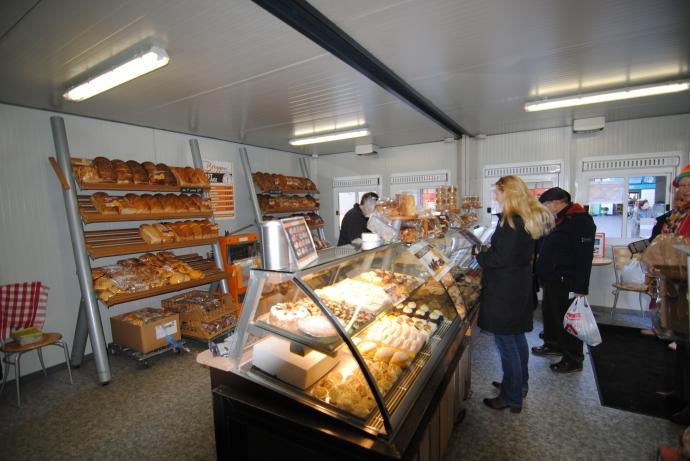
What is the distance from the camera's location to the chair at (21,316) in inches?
127

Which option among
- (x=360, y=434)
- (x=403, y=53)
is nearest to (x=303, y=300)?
(x=360, y=434)

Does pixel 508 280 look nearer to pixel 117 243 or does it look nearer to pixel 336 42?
pixel 336 42

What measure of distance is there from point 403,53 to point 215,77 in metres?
1.82

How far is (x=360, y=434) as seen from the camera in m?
1.46

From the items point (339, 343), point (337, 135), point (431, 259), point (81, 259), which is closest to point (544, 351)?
point (431, 259)

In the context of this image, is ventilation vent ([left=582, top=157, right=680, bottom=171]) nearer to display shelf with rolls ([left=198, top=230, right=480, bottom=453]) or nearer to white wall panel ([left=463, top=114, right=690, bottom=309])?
white wall panel ([left=463, top=114, right=690, bottom=309])

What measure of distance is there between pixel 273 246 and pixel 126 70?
2.25 metres

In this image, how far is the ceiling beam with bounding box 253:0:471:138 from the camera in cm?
208

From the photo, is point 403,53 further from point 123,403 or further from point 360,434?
point 123,403

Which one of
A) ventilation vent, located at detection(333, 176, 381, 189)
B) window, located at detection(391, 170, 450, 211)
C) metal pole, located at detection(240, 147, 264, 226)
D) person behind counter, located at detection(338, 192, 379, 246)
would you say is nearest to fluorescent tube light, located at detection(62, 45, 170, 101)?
metal pole, located at detection(240, 147, 264, 226)

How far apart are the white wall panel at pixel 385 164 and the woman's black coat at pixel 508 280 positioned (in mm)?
4188

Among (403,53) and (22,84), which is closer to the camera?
(403,53)

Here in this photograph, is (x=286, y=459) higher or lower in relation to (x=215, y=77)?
lower

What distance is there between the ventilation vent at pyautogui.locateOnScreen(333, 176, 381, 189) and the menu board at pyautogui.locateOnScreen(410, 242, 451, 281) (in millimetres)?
4652
